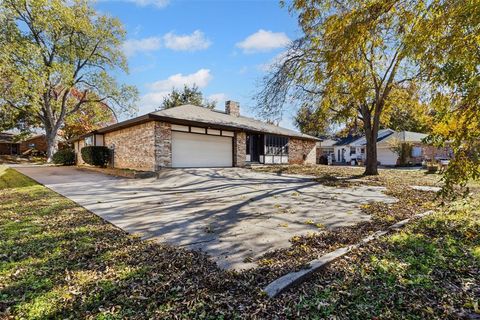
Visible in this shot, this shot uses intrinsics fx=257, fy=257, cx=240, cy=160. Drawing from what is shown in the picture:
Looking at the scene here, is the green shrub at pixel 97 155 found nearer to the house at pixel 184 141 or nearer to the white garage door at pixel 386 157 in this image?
the house at pixel 184 141

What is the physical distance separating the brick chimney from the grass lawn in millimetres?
16295

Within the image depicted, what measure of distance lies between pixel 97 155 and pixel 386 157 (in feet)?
91.2

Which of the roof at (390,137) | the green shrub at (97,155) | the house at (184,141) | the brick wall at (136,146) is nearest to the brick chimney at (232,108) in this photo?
the house at (184,141)

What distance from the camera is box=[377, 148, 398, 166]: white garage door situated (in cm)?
2725

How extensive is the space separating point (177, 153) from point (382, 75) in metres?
10.6

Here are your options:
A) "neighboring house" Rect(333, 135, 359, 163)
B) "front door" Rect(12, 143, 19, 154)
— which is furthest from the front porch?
"front door" Rect(12, 143, 19, 154)

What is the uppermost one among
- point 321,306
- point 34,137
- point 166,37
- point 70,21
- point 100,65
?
point 70,21

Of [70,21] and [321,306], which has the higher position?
[70,21]

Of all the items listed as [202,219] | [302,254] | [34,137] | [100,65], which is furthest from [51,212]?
[34,137]

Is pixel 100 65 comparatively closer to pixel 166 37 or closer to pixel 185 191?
pixel 166 37

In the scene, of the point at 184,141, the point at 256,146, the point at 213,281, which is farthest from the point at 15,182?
the point at 256,146

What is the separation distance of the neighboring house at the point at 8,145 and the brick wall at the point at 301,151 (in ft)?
118

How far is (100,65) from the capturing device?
25297 millimetres

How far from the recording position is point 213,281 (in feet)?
8.98
